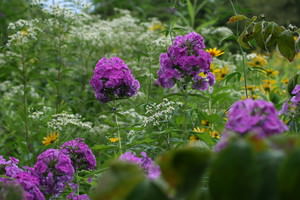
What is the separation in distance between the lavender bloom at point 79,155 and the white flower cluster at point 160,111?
37cm

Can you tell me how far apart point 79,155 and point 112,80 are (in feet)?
1.59

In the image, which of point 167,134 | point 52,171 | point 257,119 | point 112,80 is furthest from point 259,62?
point 257,119

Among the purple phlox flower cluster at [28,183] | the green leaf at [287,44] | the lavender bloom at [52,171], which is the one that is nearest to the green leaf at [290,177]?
the purple phlox flower cluster at [28,183]

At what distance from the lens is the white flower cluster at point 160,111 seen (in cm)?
286

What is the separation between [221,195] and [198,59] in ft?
5.69

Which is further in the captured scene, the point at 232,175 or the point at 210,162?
the point at 210,162

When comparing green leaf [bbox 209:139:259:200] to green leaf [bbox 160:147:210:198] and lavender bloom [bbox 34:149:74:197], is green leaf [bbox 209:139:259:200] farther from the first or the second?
lavender bloom [bbox 34:149:74:197]

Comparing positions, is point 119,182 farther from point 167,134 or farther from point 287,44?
point 167,134

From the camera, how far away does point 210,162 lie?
3.71ft

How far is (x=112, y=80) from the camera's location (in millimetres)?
2918

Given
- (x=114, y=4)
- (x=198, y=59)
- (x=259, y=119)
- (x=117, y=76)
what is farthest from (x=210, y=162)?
(x=114, y=4)

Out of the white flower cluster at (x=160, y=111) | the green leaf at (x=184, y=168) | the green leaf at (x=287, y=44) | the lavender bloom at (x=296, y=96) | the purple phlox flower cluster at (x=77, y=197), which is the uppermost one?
the green leaf at (x=287, y=44)

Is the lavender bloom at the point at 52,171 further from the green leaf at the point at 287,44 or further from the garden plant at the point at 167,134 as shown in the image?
the green leaf at the point at 287,44

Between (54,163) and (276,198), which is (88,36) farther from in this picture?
(276,198)
